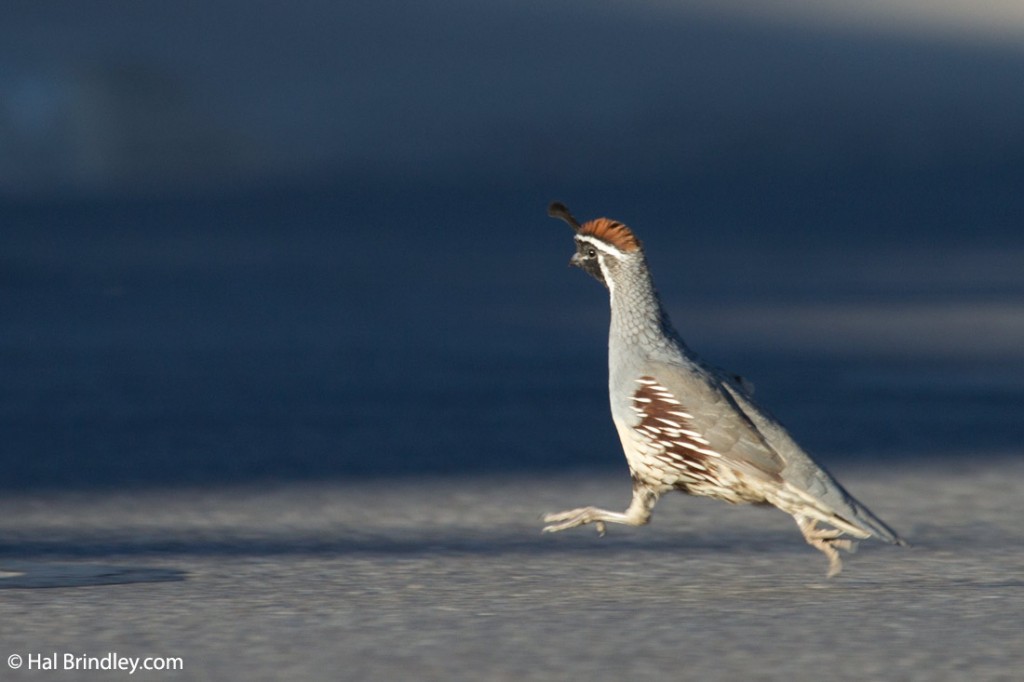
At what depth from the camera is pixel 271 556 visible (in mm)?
8562

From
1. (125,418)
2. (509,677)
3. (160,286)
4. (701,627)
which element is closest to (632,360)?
(701,627)

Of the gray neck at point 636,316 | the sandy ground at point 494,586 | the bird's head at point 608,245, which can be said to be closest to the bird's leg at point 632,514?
the sandy ground at point 494,586

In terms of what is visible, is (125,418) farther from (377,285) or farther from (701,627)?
(377,285)

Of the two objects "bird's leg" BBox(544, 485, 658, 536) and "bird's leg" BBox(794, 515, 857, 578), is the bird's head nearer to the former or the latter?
"bird's leg" BBox(544, 485, 658, 536)

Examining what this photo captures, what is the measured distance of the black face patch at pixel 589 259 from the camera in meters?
8.15

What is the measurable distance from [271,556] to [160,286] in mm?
15000

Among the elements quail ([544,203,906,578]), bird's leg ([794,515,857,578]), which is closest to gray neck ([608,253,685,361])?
quail ([544,203,906,578])

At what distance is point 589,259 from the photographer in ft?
26.9

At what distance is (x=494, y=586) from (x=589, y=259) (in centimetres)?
118

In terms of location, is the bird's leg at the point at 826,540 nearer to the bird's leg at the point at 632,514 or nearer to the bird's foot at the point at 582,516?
the bird's leg at the point at 632,514

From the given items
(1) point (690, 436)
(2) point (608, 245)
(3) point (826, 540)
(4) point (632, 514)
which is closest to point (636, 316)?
(2) point (608, 245)

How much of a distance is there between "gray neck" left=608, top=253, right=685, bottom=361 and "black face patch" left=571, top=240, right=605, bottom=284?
13cm

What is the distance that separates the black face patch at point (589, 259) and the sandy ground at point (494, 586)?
1043 millimetres

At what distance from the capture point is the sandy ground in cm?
665
